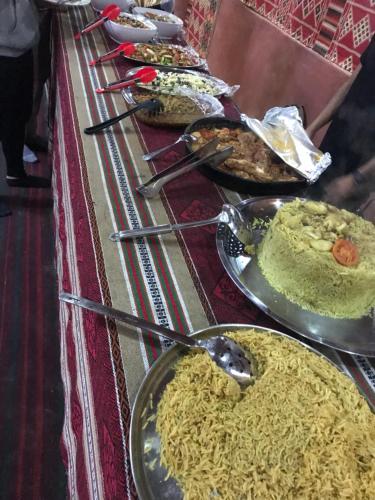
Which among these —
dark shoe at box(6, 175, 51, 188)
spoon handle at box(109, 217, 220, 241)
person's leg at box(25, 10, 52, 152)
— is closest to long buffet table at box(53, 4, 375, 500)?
spoon handle at box(109, 217, 220, 241)

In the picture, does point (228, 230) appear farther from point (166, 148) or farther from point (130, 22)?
point (130, 22)

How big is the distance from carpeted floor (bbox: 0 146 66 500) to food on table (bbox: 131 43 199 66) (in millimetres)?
1052

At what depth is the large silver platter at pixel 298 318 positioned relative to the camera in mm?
792

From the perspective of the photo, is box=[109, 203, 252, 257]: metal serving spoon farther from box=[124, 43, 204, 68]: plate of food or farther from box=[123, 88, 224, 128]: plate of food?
box=[124, 43, 204, 68]: plate of food

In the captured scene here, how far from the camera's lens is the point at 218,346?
0.67 m

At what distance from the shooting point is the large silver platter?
792 mm

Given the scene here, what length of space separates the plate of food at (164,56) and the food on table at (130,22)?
0.61 feet

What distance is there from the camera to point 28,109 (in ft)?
7.18

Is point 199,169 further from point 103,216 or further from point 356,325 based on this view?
point 356,325

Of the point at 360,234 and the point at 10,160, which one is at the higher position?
the point at 360,234

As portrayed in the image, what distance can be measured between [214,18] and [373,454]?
370 cm

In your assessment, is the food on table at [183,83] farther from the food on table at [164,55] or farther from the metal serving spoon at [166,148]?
the metal serving spoon at [166,148]

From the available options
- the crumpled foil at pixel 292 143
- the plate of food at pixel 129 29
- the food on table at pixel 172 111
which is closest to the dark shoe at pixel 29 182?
the plate of food at pixel 129 29

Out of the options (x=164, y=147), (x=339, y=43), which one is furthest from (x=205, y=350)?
(x=339, y=43)
